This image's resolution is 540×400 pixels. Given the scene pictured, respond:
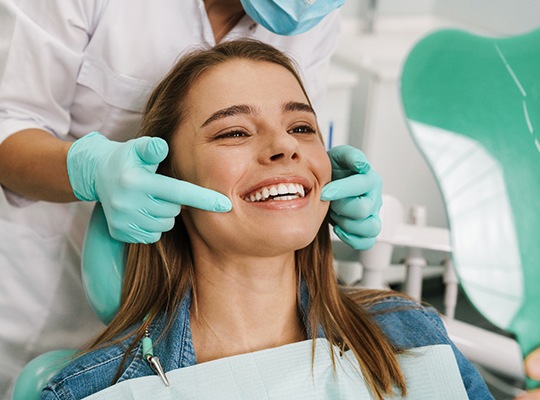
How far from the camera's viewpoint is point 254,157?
1220mm

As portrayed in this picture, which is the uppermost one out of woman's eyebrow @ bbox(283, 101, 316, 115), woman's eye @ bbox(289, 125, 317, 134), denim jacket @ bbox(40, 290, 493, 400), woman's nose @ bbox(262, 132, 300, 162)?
woman's eyebrow @ bbox(283, 101, 316, 115)

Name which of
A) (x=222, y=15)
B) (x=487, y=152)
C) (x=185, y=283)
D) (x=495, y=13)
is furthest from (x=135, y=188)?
(x=495, y=13)

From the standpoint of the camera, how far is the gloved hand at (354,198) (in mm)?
1287

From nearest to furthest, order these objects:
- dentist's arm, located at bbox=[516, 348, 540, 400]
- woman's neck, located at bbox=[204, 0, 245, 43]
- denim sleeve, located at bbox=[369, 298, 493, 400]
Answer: dentist's arm, located at bbox=[516, 348, 540, 400]
denim sleeve, located at bbox=[369, 298, 493, 400]
woman's neck, located at bbox=[204, 0, 245, 43]

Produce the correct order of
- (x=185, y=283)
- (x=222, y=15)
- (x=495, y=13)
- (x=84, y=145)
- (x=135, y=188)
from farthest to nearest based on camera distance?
1. (x=495, y=13)
2. (x=222, y=15)
3. (x=185, y=283)
4. (x=84, y=145)
5. (x=135, y=188)

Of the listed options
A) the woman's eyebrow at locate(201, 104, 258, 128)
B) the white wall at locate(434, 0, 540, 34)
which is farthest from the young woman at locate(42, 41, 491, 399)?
the white wall at locate(434, 0, 540, 34)

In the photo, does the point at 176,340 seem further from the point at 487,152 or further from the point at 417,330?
→ the point at 487,152

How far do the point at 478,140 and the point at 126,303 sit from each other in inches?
28.8

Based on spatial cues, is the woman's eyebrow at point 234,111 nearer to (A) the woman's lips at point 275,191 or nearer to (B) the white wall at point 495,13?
(A) the woman's lips at point 275,191

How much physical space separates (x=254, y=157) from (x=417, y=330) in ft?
1.54

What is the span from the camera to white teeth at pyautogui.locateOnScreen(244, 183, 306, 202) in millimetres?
1197

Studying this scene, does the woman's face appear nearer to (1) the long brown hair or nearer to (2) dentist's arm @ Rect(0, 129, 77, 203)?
(1) the long brown hair

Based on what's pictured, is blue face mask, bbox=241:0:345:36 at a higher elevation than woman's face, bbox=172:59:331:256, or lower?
higher

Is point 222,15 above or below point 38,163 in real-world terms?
above
